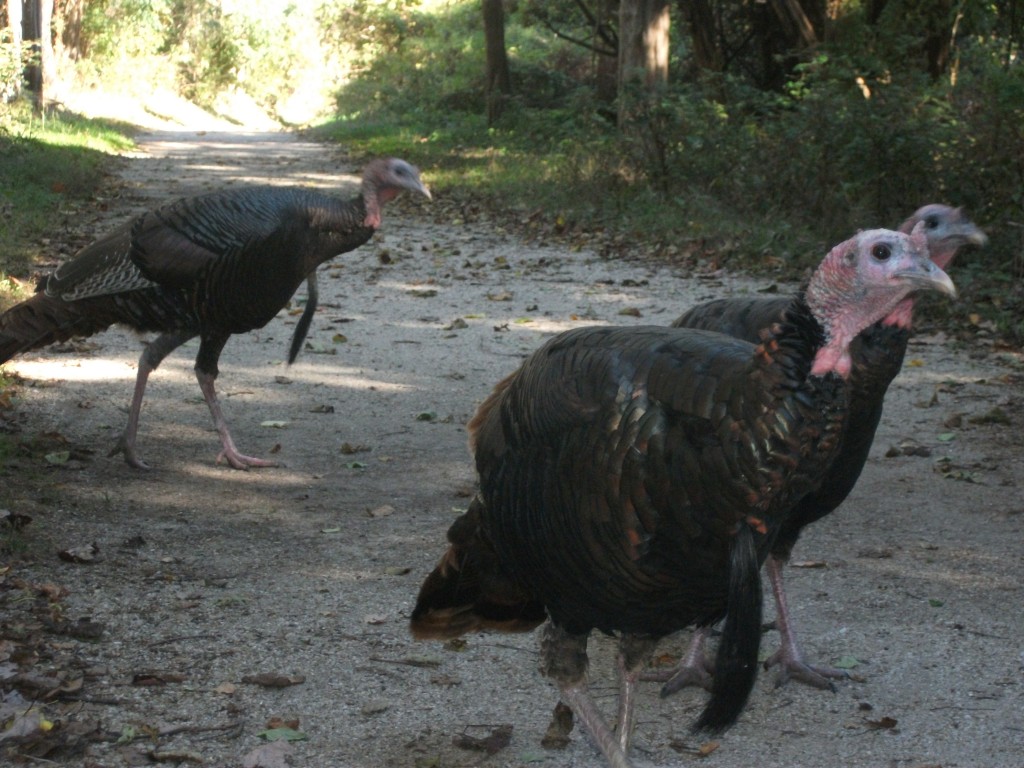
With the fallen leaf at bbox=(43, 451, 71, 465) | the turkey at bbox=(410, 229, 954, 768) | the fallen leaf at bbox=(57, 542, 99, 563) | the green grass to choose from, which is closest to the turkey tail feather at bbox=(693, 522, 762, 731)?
the turkey at bbox=(410, 229, 954, 768)

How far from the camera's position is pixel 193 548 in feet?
18.2

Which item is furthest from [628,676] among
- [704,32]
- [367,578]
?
[704,32]

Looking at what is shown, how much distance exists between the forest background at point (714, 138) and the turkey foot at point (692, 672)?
5.35 meters

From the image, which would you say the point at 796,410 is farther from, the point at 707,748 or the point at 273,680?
the point at 273,680

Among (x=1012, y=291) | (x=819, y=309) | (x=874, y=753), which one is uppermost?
(x=819, y=309)

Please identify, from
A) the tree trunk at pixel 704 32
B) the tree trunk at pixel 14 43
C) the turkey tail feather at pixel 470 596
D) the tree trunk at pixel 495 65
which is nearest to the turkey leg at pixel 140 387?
the turkey tail feather at pixel 470 596

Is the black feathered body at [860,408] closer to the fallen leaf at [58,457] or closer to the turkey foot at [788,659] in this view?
the turkey foot at [788,659]

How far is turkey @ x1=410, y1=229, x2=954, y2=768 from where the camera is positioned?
298 centimetres

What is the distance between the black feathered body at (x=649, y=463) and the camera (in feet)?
9.75

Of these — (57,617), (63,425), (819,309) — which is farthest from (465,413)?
(819,309)

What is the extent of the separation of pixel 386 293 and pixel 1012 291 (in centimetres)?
518

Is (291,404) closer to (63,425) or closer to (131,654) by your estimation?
(63,425)

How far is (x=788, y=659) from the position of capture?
455 centimetres

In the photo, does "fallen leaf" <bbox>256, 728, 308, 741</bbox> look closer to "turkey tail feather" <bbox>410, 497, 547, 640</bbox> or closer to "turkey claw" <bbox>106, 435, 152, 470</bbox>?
"turkey tail feather" <bbox>410, 497, 547, 640</bbox>
